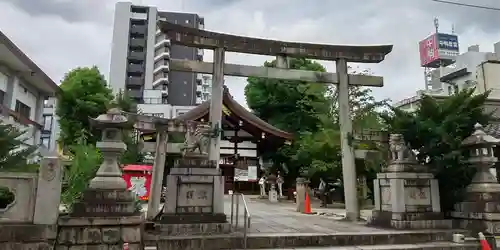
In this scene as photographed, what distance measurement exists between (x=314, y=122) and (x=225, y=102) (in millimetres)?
6855

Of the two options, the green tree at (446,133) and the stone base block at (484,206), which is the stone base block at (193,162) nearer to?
the green tree at (446,133)

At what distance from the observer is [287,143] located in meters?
25.3

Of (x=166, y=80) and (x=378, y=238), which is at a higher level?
(x=166, y=80)

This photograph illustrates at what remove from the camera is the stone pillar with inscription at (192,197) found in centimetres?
722

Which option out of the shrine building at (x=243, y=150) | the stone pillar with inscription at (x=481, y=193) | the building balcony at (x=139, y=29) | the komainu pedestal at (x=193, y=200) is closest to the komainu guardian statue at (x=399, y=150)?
the stone pillar with inscription at (x=481, y=193)

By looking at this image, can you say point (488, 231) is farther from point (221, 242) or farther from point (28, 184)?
point (28, 184)

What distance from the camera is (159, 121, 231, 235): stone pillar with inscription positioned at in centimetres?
722

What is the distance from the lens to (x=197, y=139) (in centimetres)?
788

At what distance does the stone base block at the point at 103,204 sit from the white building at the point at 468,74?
19.7 metres

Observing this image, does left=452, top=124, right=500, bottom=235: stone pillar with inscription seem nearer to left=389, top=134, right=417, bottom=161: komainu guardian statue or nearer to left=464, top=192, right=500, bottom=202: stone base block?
left=464, top=192, right=500, bottom=202: stone base block

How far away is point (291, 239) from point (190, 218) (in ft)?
6.60

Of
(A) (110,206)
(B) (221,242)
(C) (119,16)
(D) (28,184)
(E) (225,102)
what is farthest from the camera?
(C) (119,16)

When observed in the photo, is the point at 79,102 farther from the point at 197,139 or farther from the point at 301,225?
the point at 301,225

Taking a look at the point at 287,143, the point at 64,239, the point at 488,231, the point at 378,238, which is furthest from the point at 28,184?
the point at 287,143
